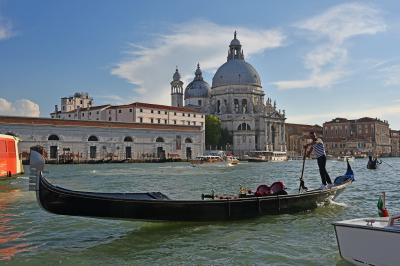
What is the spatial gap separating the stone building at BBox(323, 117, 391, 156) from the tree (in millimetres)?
31987

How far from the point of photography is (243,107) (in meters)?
75.6

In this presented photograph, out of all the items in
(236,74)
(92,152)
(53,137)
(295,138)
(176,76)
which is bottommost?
(92,152)

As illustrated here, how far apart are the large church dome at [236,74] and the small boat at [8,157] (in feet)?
187

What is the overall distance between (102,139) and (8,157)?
26.7 m

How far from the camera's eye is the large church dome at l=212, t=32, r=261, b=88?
248 ft

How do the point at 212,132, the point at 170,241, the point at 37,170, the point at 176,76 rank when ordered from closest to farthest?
the point at 37,170 < the point at 170,241 < the point at 212,132 < the point at 176,76

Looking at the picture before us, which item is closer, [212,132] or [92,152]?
[92,152]

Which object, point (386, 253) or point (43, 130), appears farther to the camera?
point (43, 130)

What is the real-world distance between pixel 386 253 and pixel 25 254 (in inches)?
183

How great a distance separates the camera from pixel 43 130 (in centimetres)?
4225

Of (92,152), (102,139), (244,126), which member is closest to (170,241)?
(92,152)

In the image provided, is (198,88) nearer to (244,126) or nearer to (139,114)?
(244,126)

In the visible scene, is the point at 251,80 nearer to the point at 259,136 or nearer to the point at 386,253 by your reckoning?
the point at 259,136

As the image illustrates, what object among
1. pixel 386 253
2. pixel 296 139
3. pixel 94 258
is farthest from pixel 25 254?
pixel 296 139
